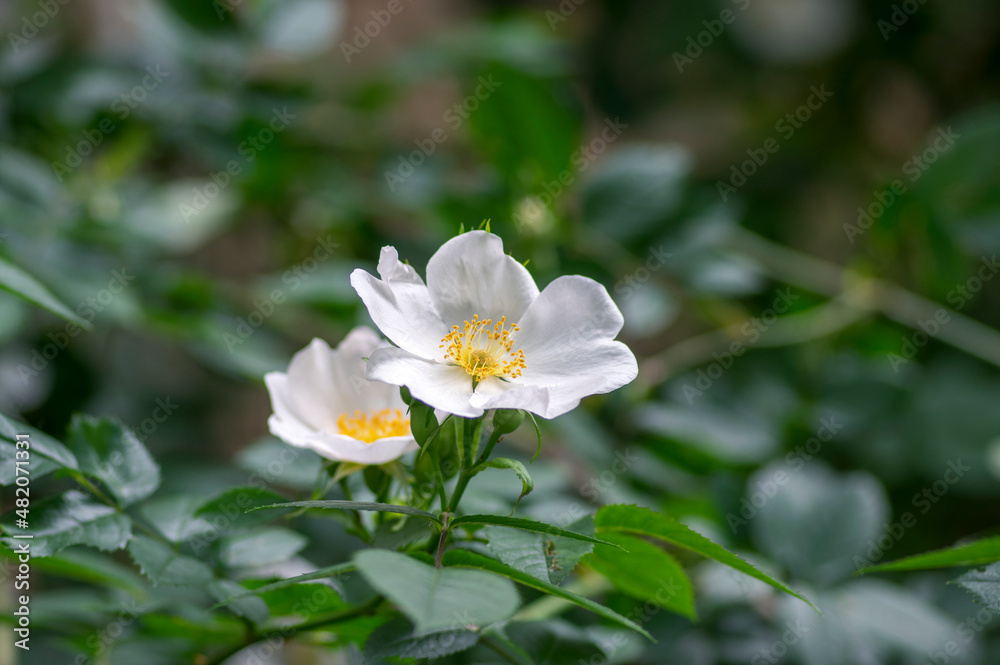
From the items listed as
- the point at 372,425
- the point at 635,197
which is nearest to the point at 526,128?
the point at 635,197

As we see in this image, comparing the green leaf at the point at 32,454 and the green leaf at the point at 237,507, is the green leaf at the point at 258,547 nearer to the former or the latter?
the green leaf at the point at 237,507

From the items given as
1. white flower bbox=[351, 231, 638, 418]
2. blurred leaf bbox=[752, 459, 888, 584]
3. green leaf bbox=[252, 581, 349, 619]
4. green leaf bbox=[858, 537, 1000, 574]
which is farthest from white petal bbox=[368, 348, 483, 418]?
blurred leaf bbox=[752, 459, 888, 584]

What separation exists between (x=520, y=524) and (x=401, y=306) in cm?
22

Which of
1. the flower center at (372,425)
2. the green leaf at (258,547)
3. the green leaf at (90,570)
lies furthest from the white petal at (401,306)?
the green leaf at (90,570)

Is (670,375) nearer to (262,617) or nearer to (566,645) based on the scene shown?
(566,645)

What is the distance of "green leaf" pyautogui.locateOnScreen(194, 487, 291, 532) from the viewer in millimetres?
690

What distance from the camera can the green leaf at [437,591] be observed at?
0.45 metres

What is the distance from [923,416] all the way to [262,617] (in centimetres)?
126

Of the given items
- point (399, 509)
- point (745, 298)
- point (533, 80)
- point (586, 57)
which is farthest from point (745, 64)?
point (399, 509)

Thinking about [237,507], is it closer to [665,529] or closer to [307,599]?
[307,599]

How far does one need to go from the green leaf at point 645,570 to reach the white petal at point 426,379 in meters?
0.18

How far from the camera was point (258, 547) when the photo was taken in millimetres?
742

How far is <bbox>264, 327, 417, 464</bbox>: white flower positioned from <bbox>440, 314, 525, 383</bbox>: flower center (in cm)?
10

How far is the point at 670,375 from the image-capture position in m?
1.52
